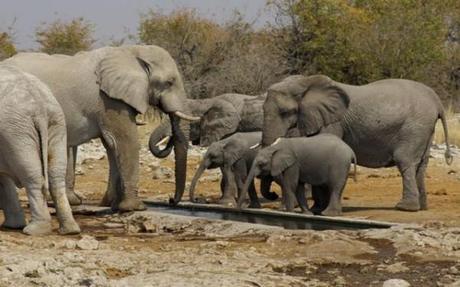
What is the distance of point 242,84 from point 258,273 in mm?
20262

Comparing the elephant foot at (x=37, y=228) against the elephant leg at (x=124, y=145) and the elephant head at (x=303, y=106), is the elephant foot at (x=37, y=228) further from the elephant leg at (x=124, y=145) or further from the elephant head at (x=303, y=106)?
the elephant head at (x=303, y=106)

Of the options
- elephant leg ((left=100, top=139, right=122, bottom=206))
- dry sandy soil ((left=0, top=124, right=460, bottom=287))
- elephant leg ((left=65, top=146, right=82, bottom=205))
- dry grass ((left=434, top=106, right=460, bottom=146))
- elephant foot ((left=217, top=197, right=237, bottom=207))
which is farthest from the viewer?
dry grass ((left=434, top=106, right=460, bottom=146))

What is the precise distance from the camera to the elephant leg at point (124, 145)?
37.9 feet

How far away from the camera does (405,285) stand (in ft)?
23.4

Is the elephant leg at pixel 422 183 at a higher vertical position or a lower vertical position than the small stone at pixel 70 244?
lower

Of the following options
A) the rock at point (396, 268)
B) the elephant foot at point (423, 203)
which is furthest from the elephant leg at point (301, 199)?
the rock at point (396, 268)

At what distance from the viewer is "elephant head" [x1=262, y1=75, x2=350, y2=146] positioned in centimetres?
1251

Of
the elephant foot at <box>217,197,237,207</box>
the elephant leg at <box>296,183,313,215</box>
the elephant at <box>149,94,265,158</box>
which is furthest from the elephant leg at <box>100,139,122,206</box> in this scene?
the elephant at <box>149,94,265,158</box>

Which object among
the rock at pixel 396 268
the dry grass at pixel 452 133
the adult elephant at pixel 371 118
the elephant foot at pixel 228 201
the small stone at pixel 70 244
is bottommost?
the dry grass at pixel 452 133

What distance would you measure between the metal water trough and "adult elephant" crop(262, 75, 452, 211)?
1105mm

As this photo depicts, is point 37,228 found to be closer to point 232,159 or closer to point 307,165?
point 307,165

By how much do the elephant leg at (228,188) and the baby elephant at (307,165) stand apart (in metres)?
1.18

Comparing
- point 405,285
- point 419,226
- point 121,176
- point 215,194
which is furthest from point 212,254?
point 215,194

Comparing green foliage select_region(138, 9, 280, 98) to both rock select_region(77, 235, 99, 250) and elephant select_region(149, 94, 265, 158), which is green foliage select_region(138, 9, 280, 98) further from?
rock select_region(77, 235, 99, 250)
